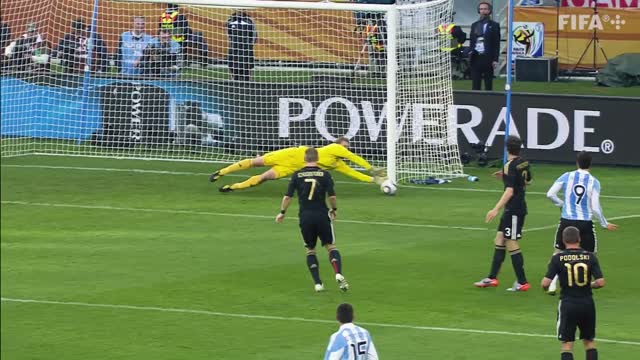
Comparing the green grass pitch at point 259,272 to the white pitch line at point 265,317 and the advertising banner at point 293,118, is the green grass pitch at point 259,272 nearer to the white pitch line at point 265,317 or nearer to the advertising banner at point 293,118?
the white pitch line at point 265,317

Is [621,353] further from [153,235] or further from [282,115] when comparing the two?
[282,115]

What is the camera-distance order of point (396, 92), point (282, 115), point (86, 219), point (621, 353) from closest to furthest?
point (621, 353) → point (86, 219) → point (396, 92) → point (282, 115)

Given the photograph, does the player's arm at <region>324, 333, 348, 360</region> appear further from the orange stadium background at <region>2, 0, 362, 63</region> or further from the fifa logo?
the fifa logo

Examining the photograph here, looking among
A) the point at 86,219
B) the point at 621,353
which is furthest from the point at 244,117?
the point at 621,353

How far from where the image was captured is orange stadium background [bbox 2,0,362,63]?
35.7 m

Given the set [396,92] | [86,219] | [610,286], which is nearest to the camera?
[610,286]

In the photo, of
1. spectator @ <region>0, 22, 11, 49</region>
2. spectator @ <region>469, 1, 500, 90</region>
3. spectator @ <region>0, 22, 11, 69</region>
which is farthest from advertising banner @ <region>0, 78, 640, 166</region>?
spectator @ <region>469, 1, 500, 90</region>

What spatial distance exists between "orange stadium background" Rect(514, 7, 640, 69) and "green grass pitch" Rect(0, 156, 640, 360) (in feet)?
37.5

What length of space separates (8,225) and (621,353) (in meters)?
13.1

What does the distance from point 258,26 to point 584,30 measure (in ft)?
39.4

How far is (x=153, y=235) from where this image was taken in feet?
86.0

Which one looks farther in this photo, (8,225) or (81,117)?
(81,117)

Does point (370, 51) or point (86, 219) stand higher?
point (370, 51)

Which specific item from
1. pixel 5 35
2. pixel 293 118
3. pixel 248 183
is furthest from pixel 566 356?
pixel 5 35
